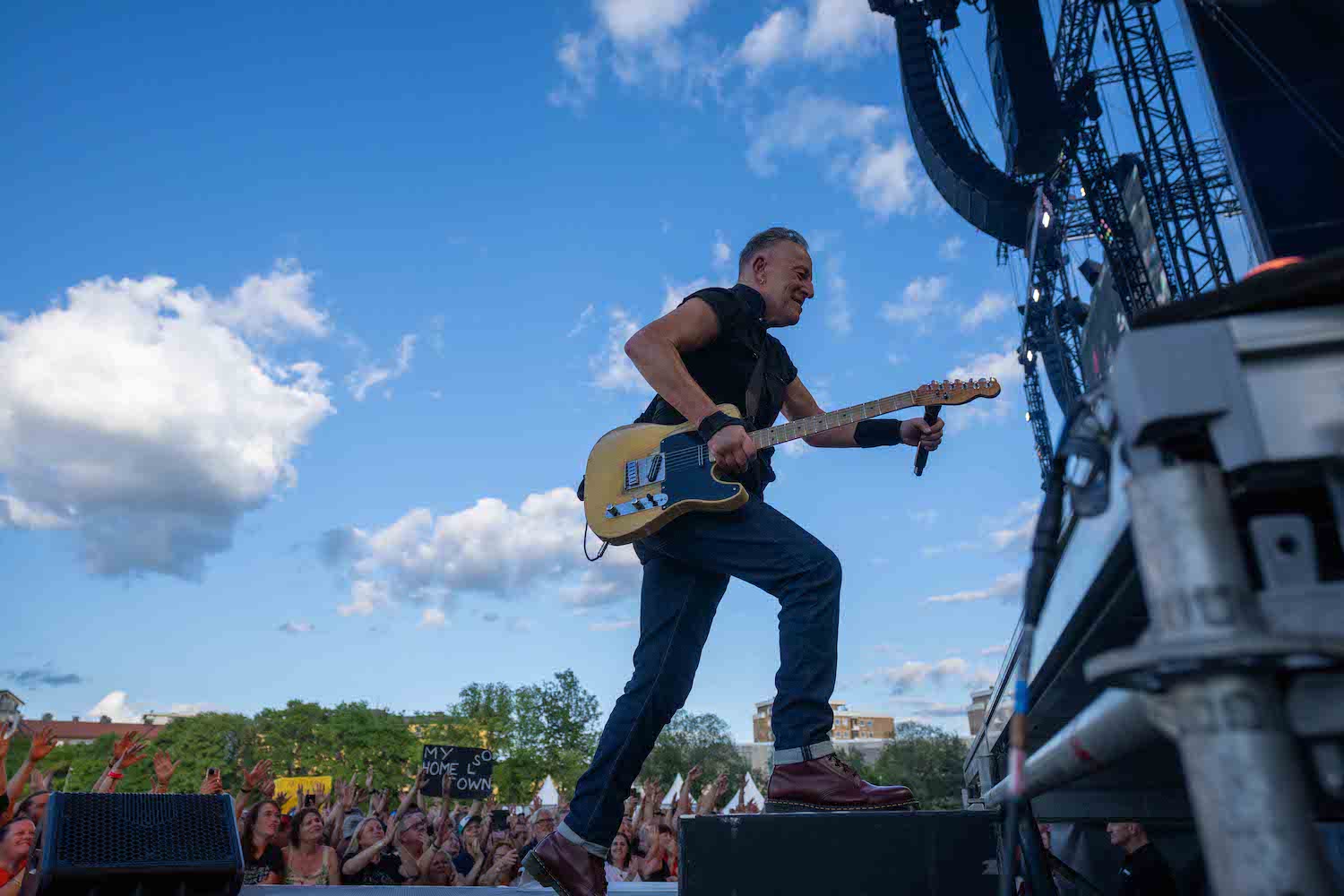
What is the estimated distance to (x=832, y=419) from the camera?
9.68 ft

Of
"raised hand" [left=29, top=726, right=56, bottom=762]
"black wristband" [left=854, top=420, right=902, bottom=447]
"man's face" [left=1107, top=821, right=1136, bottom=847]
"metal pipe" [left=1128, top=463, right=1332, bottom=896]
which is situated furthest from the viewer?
"raised hand" [left=29, top=726, right=56, bottom=762]

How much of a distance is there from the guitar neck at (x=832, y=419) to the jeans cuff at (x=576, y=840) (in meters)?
1.35

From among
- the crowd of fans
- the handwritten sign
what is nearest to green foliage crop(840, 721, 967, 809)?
the handwritten sign

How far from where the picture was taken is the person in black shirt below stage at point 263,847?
5699 mm

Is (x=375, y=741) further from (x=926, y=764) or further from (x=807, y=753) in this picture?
(x=807, y=753)

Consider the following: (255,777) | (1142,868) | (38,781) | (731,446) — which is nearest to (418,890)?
(731,446)

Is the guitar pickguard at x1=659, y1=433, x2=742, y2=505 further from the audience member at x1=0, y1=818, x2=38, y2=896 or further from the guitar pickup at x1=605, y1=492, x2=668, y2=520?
the audience member at x1=0, y1=818, x2=38, y2=896

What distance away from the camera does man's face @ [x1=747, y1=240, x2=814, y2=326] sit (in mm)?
3088

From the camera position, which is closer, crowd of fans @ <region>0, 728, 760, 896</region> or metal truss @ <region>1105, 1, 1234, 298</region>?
crowd of fans @ <region>0, 728, 760, 896</region>

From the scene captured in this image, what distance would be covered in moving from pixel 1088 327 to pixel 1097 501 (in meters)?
10.6

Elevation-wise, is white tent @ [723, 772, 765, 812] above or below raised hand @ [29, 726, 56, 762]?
below

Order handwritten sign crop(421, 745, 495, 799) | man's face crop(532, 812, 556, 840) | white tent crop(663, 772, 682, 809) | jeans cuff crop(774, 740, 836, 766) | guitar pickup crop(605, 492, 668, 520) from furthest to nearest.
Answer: white tent crop(663, 772, 682, 809) < handwritten sign crop(421, 745, 495, 799) < man's face crop(532, 812, 556, 840) < guitar pickup crop(605, 492, 668, 520) < jeans cuff crop(774, 740, 836, 766)

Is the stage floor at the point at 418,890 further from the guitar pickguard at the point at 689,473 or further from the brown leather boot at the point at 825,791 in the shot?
the guitar pickguard at the point at 689,473

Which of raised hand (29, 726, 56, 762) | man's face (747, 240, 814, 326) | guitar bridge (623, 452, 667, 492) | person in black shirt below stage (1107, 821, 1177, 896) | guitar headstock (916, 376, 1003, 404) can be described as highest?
man's face (747, 240, 814, 326)
